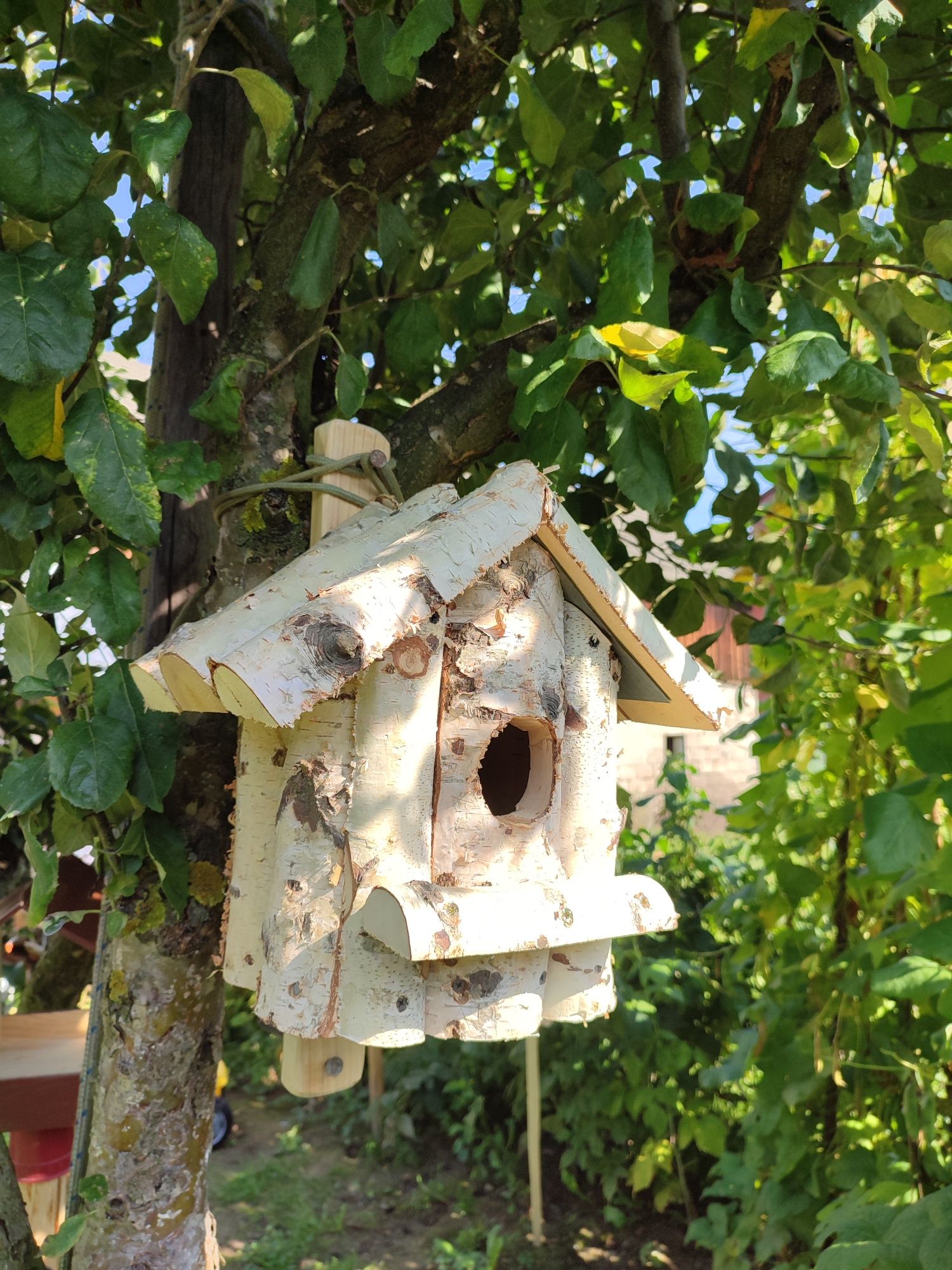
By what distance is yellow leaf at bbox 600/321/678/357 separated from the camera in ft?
3.57

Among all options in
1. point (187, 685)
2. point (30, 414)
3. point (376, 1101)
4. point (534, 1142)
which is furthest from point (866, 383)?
point (376, 1101)

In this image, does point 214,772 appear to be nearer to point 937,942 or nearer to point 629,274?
point 629,274

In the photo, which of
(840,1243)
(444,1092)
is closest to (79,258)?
(840,1243)

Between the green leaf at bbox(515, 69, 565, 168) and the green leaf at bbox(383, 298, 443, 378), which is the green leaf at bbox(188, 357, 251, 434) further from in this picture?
the green leaf at bbox(515, 69, 565, 168)

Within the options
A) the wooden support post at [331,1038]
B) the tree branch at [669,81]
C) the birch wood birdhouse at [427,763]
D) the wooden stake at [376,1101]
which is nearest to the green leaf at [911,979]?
the birch wood birdhouse at [427,763]

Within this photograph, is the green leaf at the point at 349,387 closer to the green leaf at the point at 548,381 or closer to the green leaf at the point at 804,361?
the green leaf at the point at 548,381

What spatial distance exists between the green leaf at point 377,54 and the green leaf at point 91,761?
80 centimetres

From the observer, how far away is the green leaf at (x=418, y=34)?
108cm

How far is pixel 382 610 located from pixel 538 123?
691 mm

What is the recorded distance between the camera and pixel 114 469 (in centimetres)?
108

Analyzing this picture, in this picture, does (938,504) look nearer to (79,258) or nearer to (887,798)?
(887,798)

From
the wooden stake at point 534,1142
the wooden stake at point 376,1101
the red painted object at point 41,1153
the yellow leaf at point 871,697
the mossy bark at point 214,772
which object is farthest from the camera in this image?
the wooden stake at point 376,1101

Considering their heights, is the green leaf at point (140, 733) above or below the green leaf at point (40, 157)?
below

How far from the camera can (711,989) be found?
11.8ft
